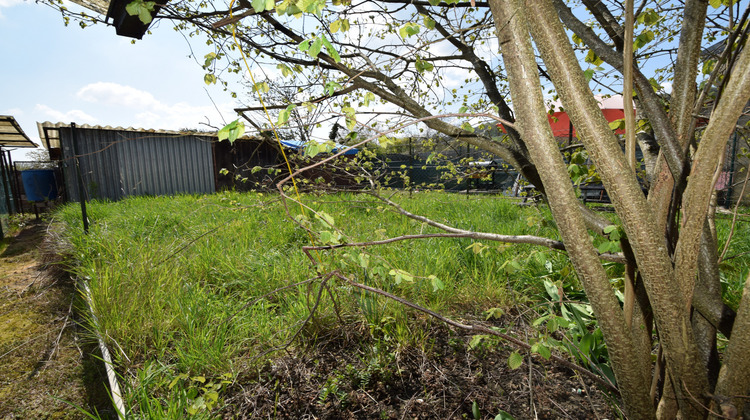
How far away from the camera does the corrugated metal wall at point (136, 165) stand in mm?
9330

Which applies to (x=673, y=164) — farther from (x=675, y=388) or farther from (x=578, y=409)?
(x=578, y=409)

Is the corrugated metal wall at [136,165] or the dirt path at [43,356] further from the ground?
the corrugated metal wall at [136,165]

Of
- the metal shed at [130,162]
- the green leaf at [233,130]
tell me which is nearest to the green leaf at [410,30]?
the green leaf at [233,130]

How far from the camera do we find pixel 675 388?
921 mm

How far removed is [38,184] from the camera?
11.0m

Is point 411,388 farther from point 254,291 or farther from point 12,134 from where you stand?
point 12,134

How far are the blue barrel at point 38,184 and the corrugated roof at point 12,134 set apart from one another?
Result: 1.50 m

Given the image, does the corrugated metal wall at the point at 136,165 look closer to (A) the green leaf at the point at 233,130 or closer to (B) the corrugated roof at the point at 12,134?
(B) the corrugated roof at the point at 12,134

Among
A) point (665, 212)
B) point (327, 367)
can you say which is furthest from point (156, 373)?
point (665, 212)

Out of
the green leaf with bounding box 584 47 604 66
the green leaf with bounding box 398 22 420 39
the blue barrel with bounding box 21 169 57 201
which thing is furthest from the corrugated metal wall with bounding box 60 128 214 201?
the green leaf with bounding box 584 47 604 66

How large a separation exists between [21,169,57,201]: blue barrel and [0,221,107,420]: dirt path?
9.81m

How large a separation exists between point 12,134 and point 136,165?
2646 millimetres

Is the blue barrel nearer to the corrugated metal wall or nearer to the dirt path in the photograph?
the corrugated metal wall

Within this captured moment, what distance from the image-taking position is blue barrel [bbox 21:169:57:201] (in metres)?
10.9
